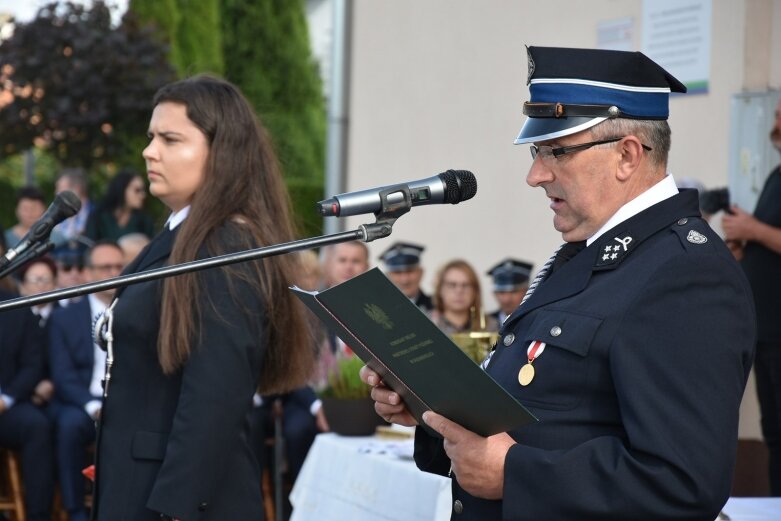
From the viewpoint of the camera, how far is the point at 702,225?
2.26 metres

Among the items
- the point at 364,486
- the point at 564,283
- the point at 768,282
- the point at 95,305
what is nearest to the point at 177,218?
the point at 564,283

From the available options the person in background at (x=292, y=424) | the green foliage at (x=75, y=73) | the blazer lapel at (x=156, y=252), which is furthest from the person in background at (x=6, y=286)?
the green foliage at (x=75, y=73)

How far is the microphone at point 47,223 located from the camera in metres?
2.58

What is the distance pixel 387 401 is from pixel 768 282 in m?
3.28

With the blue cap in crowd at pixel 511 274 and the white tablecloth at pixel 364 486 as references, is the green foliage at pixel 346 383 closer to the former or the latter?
the white tablecloth at pixel 364 486

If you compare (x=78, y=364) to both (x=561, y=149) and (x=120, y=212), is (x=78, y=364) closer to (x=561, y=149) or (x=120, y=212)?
(x=120, y=212)

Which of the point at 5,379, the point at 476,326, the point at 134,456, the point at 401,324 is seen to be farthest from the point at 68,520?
the point at 401,324

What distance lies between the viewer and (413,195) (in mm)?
2230

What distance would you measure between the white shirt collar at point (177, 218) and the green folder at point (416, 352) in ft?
3.79

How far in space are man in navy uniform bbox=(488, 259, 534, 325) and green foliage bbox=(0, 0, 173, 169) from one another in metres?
7.07

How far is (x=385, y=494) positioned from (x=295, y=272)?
118cm

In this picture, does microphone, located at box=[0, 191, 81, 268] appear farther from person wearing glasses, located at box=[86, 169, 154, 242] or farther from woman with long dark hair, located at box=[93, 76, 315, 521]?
person wearing glasses, located at box=[86, 169, 154, 242]

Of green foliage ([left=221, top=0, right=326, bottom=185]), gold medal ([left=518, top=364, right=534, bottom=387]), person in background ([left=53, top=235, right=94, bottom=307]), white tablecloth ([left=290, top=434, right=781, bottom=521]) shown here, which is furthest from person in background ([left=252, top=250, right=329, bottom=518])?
green foliage ([left=221, top=0, right=326, bottom=185])

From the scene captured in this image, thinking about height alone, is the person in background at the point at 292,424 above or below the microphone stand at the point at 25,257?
below
